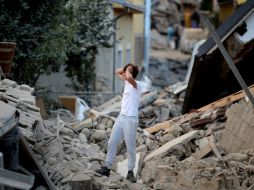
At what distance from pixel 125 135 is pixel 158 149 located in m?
1.58

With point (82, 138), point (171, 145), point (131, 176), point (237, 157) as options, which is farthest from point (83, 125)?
point (237, 157)

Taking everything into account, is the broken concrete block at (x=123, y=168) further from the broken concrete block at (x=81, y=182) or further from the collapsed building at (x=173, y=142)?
the broken concrete block at (x=81, y=182)

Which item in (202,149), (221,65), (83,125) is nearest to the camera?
(202,149)

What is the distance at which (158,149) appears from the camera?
10.3m

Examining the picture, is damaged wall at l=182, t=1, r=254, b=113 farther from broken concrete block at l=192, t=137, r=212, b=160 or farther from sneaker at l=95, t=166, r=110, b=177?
sneaker at l=95, t=166, r=110, b=177

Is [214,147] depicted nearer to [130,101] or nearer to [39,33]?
[130,101]

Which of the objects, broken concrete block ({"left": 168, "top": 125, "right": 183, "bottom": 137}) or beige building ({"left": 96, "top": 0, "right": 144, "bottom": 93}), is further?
beige building ({"left": 96, "top": 0, "right": 144, "bottom": 93})

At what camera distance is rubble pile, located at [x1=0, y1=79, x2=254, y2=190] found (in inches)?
331

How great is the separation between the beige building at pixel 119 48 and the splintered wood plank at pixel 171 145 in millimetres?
10098

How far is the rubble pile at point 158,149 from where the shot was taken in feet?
27.6

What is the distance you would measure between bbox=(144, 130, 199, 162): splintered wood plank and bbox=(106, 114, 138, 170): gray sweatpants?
0.92m

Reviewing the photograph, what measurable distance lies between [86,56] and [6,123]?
12.3 meters

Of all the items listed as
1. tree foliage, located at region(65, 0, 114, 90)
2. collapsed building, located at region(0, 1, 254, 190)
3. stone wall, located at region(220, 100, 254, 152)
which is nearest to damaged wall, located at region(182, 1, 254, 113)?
collapsed building, located at region(0, 1, 254, 190)

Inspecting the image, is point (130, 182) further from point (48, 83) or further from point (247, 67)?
point (48, 83)
